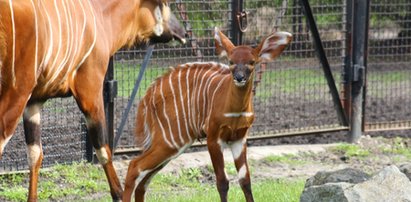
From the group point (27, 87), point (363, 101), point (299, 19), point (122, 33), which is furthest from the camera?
point (299, 19)

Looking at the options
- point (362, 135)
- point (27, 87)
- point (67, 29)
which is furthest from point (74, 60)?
point (362, 135)

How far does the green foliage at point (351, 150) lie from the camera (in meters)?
10.5

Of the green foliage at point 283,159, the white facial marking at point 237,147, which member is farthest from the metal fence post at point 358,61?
the white facial marking at point 237,147

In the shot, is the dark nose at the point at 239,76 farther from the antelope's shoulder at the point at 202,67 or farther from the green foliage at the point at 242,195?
the green foliage at the point at 242,195

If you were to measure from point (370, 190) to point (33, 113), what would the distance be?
8.78ft

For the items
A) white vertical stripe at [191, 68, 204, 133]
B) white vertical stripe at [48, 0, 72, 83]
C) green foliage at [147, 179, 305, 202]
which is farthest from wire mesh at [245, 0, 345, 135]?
white vertical stripe at [48, 0, 72, 83]

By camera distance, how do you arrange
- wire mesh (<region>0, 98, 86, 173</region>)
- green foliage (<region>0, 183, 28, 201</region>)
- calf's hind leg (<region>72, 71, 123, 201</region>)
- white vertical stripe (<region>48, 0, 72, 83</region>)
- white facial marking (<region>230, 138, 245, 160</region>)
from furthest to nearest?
1. wire mesh (<region>0, 98, 86, 173</region>)
2. green foliage (<region>0, 183, 28, 201</region>)
3. white facial marking (<region>230, 138, 245, 160</region>)
4. calf's hind leg (<region>72, 71, 123, 201</region>)
5. white vertical stripe (<region>48, 0, 72, 83</region>)

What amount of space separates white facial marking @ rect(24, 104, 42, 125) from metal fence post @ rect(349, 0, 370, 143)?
4.88 meters

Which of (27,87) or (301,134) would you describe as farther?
(301,134)

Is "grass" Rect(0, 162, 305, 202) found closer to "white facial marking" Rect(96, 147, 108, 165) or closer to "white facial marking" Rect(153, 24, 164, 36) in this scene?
"white facial marking" Rect(96, 147, 108, 165)

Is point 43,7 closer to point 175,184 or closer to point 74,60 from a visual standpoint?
point 74,60

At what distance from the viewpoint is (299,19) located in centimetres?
1209

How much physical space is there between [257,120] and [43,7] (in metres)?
5.73

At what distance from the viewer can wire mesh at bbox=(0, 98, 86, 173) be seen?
9312 mm
